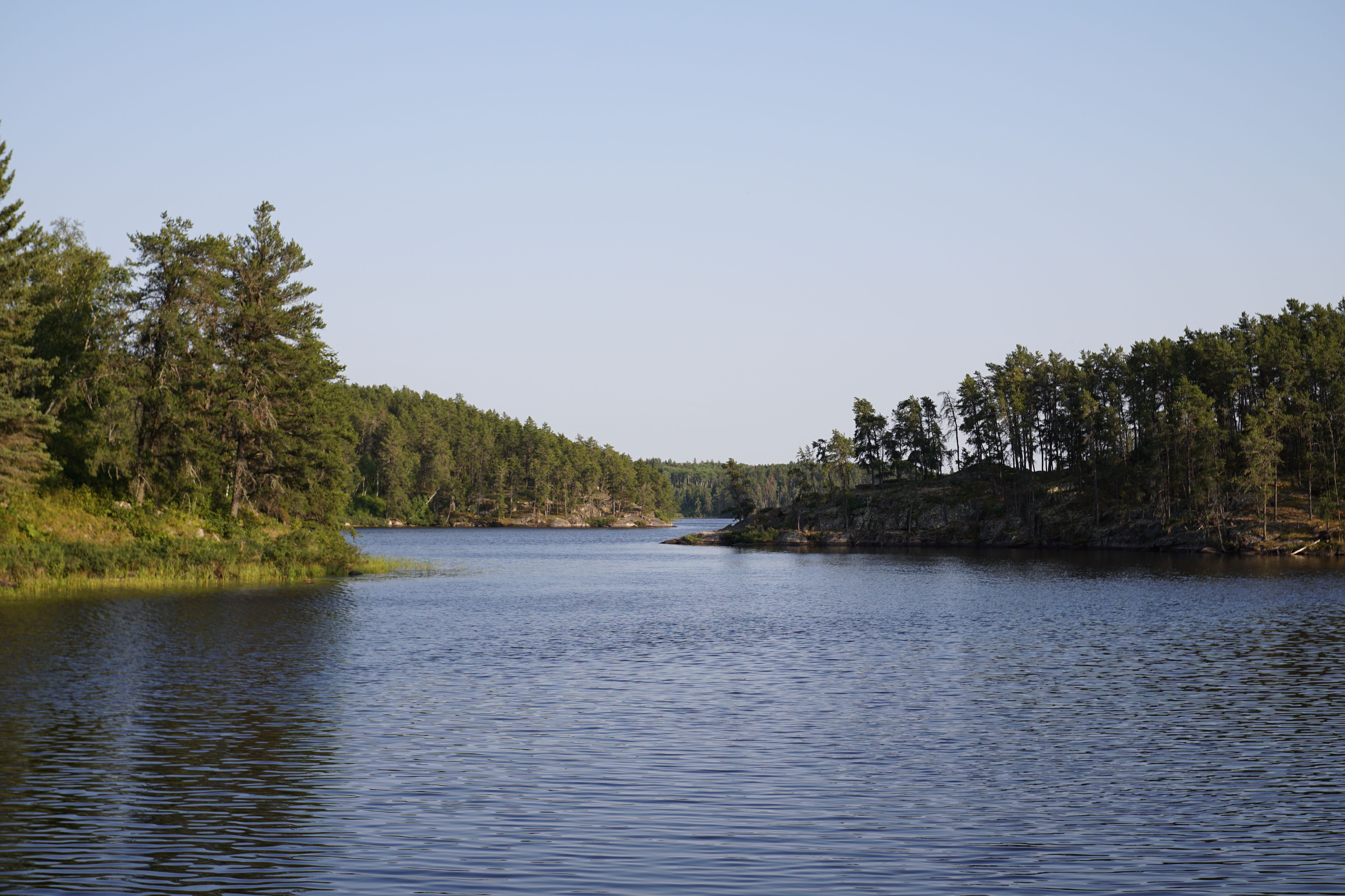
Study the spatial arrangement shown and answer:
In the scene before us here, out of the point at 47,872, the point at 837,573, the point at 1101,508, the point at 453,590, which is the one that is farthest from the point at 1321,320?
the point at 47,872

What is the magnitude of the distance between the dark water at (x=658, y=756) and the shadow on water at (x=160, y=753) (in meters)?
A: 0.09

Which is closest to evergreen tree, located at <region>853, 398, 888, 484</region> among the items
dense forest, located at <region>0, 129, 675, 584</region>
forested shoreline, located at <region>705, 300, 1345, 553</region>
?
forested shoreline, located at <region>705, 300, 1345, 553</region>

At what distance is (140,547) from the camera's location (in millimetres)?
59562

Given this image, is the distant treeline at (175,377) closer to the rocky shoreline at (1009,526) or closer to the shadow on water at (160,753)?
the shadow on water at (160,753)

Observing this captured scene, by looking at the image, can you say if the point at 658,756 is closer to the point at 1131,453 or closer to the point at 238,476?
the point at 238,476

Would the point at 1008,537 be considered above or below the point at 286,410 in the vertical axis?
below

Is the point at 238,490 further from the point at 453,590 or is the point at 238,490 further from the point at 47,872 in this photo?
the point at 47,872

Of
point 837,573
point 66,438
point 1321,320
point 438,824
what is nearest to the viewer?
point 438,824

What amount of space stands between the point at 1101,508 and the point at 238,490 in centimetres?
11376

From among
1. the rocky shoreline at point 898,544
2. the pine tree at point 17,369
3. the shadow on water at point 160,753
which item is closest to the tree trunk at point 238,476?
the pine tree at point 17,369

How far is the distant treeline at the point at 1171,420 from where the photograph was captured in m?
120

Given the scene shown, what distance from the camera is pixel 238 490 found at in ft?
231

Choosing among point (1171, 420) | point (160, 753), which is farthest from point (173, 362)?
point (1171, 420)

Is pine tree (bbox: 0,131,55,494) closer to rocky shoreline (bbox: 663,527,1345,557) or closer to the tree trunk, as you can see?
the tree trunk
